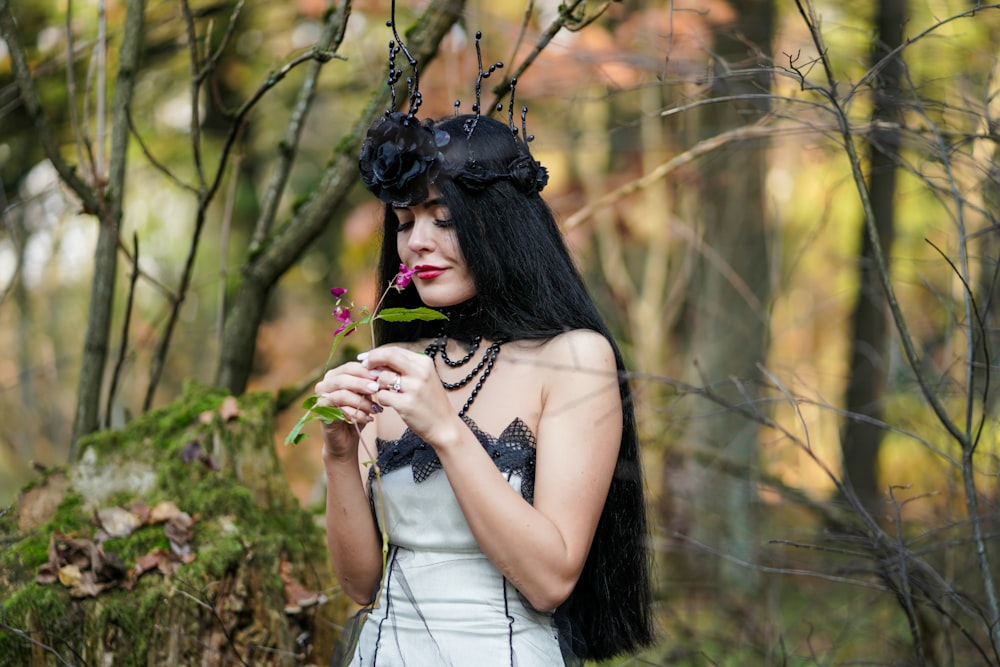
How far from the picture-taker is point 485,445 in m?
2.09

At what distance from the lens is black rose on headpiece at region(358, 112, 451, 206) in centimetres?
213

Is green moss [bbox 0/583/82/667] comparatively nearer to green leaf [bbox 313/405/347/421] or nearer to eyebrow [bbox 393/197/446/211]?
green leaf [bbox 313/405/347/421]

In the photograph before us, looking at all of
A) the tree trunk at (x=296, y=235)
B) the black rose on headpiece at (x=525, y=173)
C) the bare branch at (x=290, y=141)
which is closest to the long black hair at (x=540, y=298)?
the black rose on headpiece at (x=525, y=173)

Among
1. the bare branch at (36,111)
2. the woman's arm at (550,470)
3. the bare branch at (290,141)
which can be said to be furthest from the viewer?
the bare branch at (290,141)

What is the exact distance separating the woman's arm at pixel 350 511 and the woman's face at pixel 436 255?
13.2 inches

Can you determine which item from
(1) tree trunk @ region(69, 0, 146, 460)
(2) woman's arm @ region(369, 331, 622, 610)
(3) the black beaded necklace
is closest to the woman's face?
(3) the black beaded necklace

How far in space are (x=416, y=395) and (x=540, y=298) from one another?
493 millimetres

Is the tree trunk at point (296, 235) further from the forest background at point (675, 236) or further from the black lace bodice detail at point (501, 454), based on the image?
the black lace bodice detail at point (501, 454)

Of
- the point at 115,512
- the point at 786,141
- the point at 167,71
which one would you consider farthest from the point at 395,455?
the point at 167,71

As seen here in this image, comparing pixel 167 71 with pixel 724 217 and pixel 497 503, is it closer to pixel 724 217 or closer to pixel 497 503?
pixel 724 217

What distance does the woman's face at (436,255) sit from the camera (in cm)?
217

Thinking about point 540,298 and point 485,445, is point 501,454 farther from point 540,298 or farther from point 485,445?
point 540,298

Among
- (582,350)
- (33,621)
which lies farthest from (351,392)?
(33,621)

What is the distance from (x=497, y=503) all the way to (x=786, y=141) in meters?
2.14
